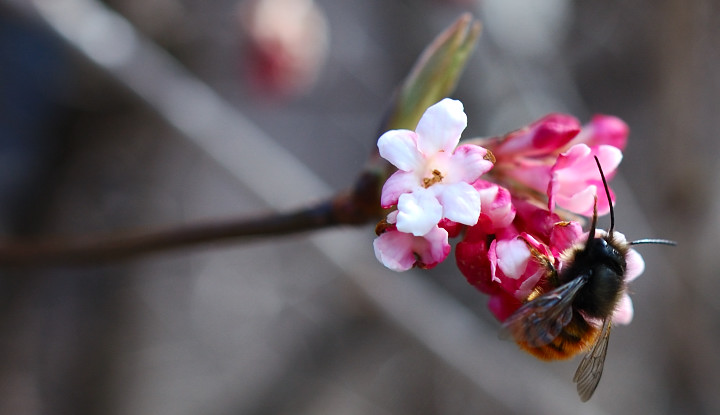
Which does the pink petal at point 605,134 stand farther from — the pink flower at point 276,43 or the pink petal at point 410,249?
the pink flower at point 276,43

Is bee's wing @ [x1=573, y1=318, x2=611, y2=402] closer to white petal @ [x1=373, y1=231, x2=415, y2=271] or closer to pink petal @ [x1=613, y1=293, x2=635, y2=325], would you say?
pink petal @ [x1=613, y1=293, x2=635, y2=325]

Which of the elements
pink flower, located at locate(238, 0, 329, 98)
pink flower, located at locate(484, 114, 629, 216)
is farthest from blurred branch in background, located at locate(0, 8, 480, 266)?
pink flower, located at locate(238, 0, 329, 98)

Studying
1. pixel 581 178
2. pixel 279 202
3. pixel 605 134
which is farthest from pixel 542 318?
pixel 279 202

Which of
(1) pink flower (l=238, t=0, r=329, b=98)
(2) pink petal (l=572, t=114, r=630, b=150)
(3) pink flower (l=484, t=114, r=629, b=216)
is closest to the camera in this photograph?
(3) pink flower (l=484, t=114, r=629, b=216)

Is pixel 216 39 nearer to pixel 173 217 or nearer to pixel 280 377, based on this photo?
pixel 173 217

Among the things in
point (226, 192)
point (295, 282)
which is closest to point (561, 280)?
point (295, 282)

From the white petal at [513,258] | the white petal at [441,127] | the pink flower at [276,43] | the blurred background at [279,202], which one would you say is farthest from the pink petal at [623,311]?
the pink flower at [276,43]
